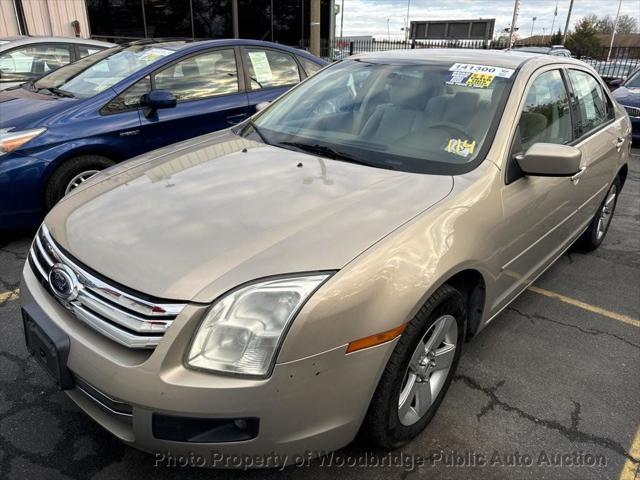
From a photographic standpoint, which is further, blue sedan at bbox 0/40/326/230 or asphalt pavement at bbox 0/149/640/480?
blue sedan at bbox 0/40/326/230

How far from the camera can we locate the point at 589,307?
340cm

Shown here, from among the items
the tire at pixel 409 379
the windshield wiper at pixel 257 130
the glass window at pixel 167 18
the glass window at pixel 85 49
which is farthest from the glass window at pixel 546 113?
the glass window at pixel 167 18

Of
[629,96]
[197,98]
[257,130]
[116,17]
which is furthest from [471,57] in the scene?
[116,17]

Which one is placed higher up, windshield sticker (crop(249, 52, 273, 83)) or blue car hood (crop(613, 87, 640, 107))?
windshield sticker (crop(249, 52, 273, 83))

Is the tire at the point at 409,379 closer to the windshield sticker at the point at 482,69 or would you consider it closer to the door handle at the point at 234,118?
the windshield sticker at the point at 482,69

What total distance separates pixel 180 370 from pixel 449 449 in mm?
1267

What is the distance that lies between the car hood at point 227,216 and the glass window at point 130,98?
1811 millimetres

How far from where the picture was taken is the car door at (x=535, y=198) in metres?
2.38

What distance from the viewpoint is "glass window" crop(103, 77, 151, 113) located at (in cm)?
407

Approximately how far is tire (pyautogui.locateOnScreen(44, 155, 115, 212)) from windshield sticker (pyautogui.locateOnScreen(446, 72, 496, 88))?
2.87 metres

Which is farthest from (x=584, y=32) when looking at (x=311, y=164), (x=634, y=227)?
(x=311, y=164)

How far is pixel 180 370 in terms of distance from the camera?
153 centimetres

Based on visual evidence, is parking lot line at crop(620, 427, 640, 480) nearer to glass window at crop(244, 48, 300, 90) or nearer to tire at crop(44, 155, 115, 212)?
tire at crop(44, 155, 115, 212)

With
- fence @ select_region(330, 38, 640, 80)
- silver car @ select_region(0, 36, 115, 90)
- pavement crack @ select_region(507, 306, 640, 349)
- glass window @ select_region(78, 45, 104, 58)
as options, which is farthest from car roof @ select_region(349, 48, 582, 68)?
fence @ select_region(330, 38, 640, 80)
